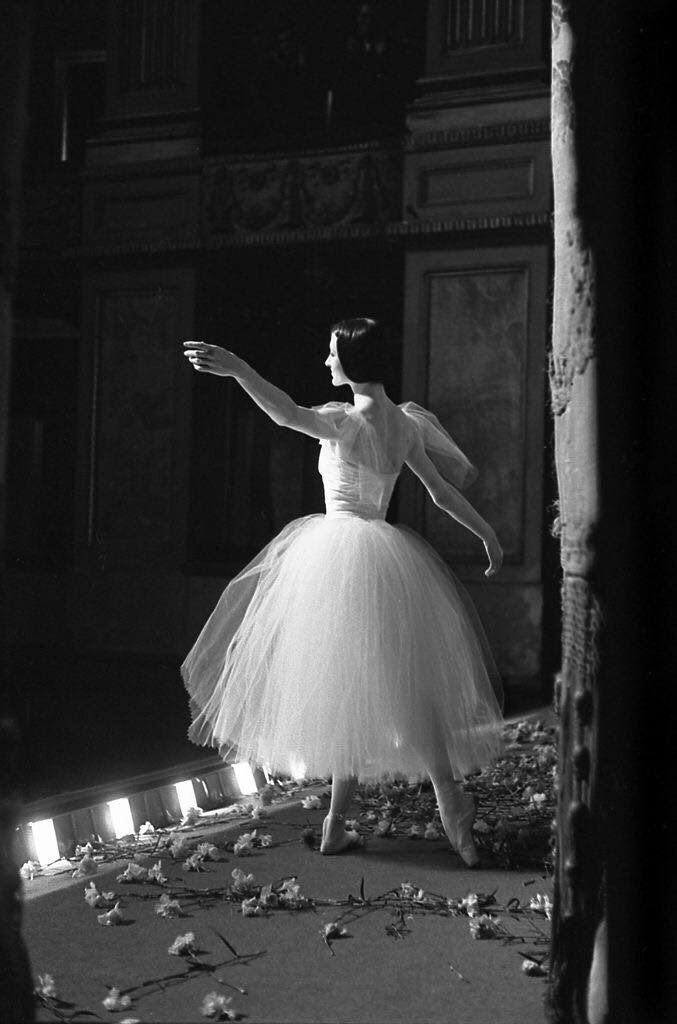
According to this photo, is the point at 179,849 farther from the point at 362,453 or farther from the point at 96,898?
the point at 362,453

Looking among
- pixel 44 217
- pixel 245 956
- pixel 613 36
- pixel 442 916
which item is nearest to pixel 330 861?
pixel 442 916

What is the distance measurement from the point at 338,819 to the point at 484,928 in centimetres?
83

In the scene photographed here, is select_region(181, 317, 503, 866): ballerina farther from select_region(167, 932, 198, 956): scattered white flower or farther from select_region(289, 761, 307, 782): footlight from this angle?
select_region(167, 932, 198, 956): scattered white flower

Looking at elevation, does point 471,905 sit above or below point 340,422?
below

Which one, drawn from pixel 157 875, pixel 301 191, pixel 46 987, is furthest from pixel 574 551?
pixel 301 191

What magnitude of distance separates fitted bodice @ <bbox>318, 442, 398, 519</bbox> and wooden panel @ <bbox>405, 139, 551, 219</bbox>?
Answer: 14.1 feet

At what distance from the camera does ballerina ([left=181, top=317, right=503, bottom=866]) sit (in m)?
3.20

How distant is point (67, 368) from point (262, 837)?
19.3 feet

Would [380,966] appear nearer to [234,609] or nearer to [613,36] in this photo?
[234,609]

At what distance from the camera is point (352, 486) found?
3.48m

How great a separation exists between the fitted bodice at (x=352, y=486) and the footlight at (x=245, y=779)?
1.34m

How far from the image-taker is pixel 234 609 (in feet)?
11.7

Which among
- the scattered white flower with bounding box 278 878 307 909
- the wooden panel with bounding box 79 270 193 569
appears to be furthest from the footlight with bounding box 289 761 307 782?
the wooden panel with bounding box 79 270 193 569

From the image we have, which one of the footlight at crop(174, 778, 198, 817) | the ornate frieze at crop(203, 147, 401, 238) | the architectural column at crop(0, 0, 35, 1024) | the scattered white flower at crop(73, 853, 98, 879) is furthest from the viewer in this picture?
the ornate frieze at crop(203, 147, 401, 238)
